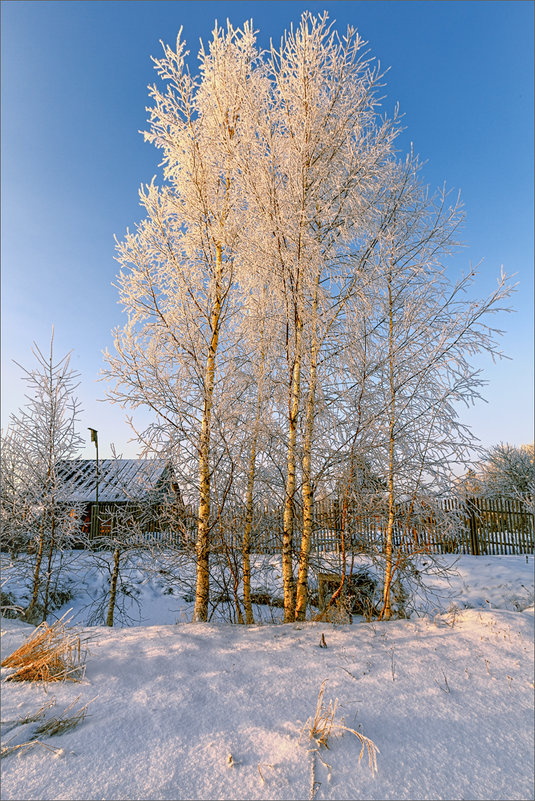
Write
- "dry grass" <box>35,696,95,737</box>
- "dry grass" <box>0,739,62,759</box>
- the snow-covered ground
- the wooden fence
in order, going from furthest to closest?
the wooden fence, "dry grass" <box>35,696,95,737</box>, "dry grass" <box>0,739,62,759</box>, the snow-covered ground

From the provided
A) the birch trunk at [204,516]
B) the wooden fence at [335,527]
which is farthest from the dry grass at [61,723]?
the birch trunk at [204,516]

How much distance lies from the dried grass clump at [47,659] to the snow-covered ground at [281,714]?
96mm

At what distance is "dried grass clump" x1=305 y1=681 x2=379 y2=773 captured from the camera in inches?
89.0

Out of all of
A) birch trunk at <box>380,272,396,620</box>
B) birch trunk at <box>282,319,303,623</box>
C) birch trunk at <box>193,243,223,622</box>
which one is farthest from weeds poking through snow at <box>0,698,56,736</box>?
birch trunk at <box>380,272,396,620</box>

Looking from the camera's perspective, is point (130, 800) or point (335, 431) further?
point (335, 431)

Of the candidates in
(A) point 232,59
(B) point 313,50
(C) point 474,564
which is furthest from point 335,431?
(C) point 474,564

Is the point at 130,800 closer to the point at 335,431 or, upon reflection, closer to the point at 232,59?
the point at 335,431

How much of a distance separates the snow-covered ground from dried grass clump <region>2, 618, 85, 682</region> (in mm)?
96

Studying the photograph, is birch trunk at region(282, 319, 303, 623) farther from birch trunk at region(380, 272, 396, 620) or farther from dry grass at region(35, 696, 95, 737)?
dry grass at region(35, 696, 95, 737)

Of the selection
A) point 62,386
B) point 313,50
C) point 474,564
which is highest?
point 313,50

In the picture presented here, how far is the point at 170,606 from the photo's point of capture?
1082 cm

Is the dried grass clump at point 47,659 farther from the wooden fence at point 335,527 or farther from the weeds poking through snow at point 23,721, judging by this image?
the wooden fence at point 335,527

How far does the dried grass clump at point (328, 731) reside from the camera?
2262 mm

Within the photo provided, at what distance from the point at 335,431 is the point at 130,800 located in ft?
12.4
